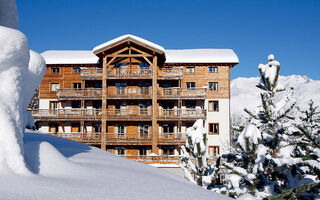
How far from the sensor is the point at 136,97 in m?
28.1

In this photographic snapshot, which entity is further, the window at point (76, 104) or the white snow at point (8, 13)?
the window at point (76, 104)

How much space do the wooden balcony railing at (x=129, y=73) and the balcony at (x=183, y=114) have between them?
→ 4101mm

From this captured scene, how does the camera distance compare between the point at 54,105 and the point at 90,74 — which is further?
the point at 54,105

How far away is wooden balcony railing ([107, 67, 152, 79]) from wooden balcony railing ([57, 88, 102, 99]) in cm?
221

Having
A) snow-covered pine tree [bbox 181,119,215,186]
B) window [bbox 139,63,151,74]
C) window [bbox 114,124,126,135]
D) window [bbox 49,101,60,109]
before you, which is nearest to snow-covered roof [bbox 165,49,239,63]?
window [bbox 139,63,151,74]

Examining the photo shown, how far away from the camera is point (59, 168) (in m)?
3.25

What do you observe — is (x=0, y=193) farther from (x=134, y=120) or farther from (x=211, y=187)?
(x=134, y=120)

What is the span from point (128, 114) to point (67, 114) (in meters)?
6.56

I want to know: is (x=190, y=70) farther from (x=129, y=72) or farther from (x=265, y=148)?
(x=265, y=148)

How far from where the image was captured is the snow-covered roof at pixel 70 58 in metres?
30.8

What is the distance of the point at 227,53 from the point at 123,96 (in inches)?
500

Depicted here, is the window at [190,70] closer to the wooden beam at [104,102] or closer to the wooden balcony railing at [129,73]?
the wooden balcony railing at [129,73]

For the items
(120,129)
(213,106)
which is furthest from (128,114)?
(213,106)

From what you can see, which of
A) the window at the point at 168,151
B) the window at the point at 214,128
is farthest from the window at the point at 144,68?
the window at the point at 214,128
